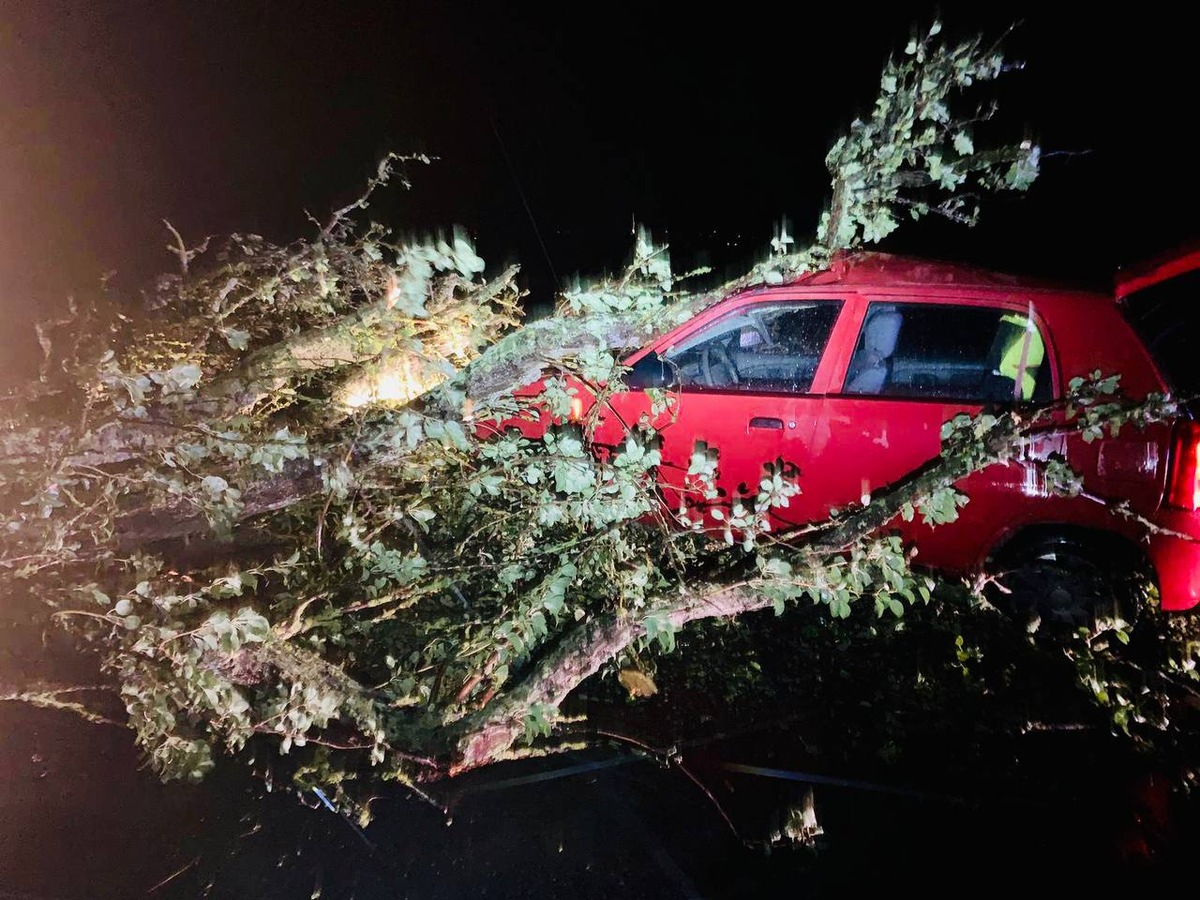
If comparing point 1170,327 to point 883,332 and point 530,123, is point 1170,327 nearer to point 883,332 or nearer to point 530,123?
point 883,332

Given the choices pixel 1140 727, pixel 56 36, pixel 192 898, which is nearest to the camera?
pixel 192 898

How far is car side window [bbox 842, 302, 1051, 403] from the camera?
9.20ft

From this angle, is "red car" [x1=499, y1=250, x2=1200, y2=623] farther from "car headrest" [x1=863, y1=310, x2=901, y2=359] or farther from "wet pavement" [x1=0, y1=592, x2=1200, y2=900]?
"wet pavement" [x1=0, y1=592, x2=1200, y2=900]

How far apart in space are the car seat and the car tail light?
1.15 meters

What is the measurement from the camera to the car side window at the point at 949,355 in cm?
280

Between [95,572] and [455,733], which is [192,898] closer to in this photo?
[455,733]

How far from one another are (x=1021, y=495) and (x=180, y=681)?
3.61 m

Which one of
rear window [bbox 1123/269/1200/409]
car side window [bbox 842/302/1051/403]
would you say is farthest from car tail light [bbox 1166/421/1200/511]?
car side window [bbox 842/302/1051/403]

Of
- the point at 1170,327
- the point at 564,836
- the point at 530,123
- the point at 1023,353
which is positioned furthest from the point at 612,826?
the point at 530,123

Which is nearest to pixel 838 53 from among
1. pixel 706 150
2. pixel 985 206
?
pixel 706 150

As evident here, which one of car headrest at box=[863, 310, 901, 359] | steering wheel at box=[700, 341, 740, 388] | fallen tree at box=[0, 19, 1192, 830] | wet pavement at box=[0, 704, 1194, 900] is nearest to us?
wet pavement at box=[0, 704, 1194, 900]

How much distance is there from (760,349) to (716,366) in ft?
0.82

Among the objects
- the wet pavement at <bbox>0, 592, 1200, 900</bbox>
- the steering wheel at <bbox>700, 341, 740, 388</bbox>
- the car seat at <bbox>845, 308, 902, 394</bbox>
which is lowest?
the wet pavement at <bbox>0, 592, 1200, 900</bbox>

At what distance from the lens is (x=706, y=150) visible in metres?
8.29
